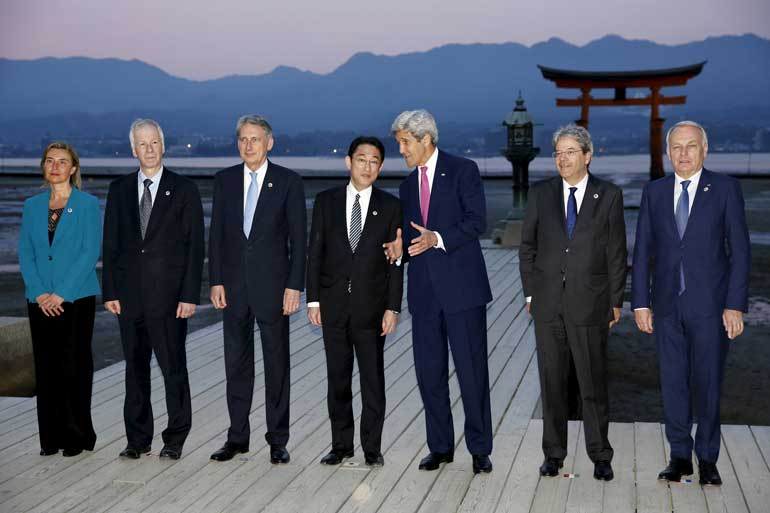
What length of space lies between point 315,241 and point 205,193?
1537 inches

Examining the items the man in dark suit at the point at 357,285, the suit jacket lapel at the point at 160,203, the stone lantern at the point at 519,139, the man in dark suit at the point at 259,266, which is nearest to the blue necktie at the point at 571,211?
the man in dark suit at the point at 357,285

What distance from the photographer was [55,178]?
4777mm

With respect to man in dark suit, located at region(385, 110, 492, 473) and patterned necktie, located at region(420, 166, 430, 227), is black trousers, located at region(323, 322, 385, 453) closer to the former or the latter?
man in dark suit, located at region(385, 110, 492, 473)

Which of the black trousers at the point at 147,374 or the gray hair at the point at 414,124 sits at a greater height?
the gray hair at the point at 414,124

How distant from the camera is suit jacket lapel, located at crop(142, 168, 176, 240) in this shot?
4.70m

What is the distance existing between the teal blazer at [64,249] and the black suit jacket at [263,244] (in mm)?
661

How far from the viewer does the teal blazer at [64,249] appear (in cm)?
477

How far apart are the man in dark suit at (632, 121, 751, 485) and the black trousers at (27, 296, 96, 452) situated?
2781 millimetres

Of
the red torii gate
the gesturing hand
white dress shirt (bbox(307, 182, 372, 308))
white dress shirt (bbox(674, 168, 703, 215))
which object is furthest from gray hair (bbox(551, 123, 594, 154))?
the red torii gate

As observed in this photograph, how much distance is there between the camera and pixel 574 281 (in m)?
4.34

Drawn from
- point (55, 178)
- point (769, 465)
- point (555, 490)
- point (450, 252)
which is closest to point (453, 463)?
point (555, 490)

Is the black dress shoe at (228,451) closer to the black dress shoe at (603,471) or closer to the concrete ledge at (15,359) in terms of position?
the black dress shoe at (603,471)

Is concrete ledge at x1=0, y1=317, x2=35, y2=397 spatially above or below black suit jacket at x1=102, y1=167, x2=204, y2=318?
below

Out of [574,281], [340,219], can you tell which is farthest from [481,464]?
[340,219]
